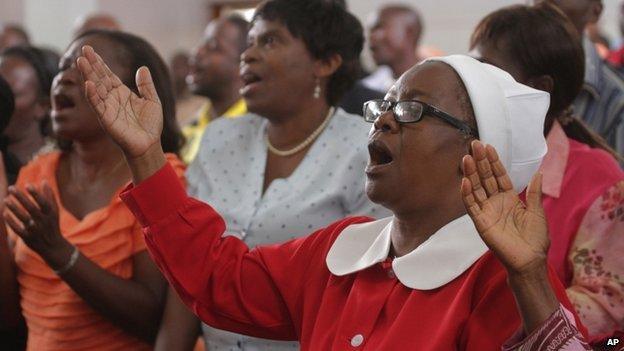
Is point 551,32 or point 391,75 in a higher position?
point 551,32

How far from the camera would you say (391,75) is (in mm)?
6336

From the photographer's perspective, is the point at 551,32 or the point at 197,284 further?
the point at 551,32

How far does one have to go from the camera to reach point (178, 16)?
9.41 meters

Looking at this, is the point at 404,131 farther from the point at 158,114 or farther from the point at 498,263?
the point at 158,114

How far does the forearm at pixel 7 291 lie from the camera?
281cm

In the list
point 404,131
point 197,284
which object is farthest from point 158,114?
point 404,131

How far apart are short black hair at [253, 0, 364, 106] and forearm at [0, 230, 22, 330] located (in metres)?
0.97

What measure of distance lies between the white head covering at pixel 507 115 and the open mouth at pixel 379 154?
0.18 meters

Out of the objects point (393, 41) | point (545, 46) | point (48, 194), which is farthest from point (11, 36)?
point (545, 46)

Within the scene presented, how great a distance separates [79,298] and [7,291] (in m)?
0.26

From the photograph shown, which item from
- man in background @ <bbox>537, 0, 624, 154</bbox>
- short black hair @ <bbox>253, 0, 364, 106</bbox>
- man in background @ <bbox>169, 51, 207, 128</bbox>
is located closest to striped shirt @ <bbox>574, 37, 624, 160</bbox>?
man in background @ <bbox>537, 0, 624, 154</bbox>

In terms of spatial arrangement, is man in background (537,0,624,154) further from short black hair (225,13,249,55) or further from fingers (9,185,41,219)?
fingers (9,185,41,219)

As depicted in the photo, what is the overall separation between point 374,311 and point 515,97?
1.59 feet

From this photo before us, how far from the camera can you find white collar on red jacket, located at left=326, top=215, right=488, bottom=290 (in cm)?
183
